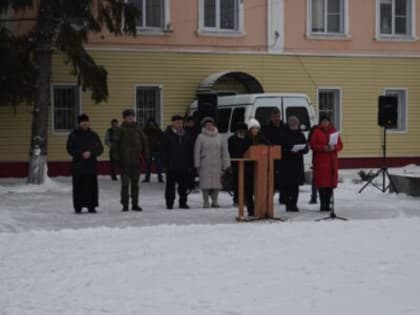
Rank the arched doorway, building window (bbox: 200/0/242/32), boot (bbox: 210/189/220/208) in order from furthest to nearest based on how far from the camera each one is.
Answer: building window (bbox: 200/0/242/32)
the arched doorway
boot (bbox: 210/189/220/208)

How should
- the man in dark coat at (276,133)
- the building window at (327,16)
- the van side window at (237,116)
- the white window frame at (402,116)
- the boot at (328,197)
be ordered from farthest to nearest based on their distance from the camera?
1. the white window frame at (402,116)
2. the building window at (327,16)
3. the van side window at (237,116)
4. the man in dark coat at (276,133)
5. the boot at (328,197)

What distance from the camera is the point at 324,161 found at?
20109mm

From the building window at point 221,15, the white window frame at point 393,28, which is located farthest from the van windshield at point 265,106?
the white window frame at point 393,28

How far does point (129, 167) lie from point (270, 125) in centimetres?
303

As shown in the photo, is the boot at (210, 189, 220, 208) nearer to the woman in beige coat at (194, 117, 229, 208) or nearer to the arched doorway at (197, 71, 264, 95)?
the woman in beige coat at (194, 117, 229, 208)

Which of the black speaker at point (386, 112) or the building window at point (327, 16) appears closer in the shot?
the black speaker at point (386, 112)

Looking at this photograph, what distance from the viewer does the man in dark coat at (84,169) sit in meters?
19.8

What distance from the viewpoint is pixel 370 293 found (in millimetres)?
10898

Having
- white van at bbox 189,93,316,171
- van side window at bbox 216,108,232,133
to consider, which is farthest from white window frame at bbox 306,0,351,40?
white van at bbox 189,93,316,171

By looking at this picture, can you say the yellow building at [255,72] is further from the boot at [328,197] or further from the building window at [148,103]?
the boot at [328,197]

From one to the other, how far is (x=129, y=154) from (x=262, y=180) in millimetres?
2979

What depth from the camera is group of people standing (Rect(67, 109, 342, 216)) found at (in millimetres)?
19812

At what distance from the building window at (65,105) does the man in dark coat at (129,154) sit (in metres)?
13.2

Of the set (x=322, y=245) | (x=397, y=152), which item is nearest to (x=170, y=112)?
(x=397, y=152)
